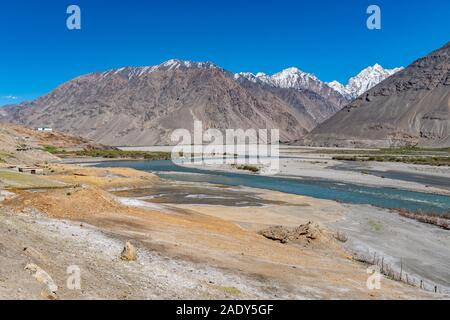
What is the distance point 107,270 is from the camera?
13.9 meters

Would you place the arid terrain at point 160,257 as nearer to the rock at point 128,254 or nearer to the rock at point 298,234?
the rock at point 298,234

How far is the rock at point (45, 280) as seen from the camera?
36.2ft

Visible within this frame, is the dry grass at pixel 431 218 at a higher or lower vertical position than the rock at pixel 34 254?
lower

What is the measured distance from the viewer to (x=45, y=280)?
11.7 m

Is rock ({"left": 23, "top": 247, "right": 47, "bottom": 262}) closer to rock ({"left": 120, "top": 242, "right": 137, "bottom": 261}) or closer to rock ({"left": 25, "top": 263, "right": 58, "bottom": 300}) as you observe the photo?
rock ({"left": 25, "top": 263, "right": 58, "bottom": 300})

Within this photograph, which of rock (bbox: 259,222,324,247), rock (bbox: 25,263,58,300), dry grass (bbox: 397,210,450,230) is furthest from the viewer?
dry grass (bbox: 397,210,450,230)

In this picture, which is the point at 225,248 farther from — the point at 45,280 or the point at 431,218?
the point at 431,218

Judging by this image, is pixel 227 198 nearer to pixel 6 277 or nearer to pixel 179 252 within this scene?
pixel 179 252

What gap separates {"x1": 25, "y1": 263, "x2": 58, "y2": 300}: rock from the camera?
11023 mm

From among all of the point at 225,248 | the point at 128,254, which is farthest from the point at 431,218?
the point at 128,254

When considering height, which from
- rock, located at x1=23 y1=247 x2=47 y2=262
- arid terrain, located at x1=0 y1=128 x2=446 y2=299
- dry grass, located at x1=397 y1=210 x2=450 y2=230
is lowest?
dry grass, located at x1=397 y1=210 x2=450 y2=230

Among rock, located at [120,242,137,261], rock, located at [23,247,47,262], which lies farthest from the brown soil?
rock, located at [23,247,47,262]

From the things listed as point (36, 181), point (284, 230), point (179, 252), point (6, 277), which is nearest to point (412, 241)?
point (284, 230)

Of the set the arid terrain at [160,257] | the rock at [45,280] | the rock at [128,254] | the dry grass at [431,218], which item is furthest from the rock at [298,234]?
the rock at [45,280]
